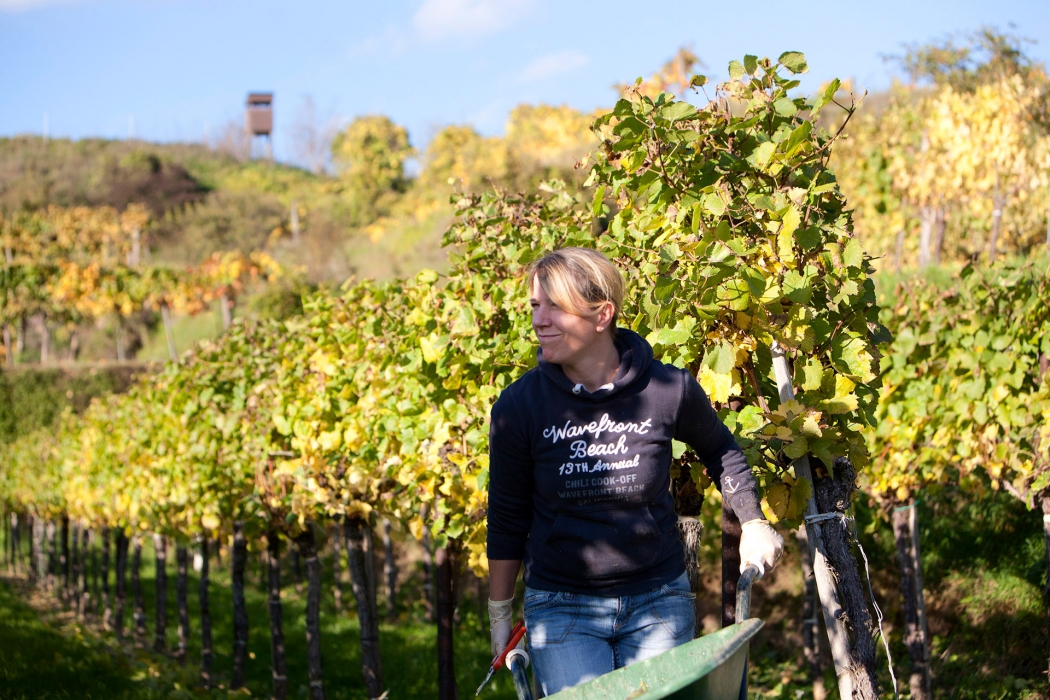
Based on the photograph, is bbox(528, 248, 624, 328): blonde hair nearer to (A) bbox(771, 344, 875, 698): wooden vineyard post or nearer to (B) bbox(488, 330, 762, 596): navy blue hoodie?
(B) bbox(488, 330, 762, 596): navy blue hoodie

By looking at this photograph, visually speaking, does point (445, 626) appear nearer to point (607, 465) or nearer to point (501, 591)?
point (501, 591)

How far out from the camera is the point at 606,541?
7.54 feet

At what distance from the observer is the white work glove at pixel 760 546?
85.5 inches

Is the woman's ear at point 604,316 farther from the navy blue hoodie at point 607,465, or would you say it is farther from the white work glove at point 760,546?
the white work glove at point 760,546

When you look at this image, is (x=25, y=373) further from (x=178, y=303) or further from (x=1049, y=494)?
(x=1049, y=494)

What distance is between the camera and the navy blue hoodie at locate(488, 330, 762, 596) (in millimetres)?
2291

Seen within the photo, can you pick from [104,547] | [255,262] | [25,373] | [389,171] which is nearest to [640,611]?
[104,547]

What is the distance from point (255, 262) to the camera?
109 feet

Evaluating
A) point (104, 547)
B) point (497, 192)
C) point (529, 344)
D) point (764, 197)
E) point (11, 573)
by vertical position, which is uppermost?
point (497, 192)

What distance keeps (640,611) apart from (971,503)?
270 inches

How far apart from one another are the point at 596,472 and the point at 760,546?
1.36 feet

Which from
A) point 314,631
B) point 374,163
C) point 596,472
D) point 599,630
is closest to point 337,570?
point 314,631

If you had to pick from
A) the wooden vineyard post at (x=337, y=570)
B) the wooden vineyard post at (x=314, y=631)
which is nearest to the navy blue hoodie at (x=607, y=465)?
the wooden vineyard post at (x=314, y=631)

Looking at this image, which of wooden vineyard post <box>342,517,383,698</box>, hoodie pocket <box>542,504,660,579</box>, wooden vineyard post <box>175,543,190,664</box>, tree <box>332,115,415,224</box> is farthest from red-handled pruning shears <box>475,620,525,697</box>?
tree <box>332,115,415,224</box>
